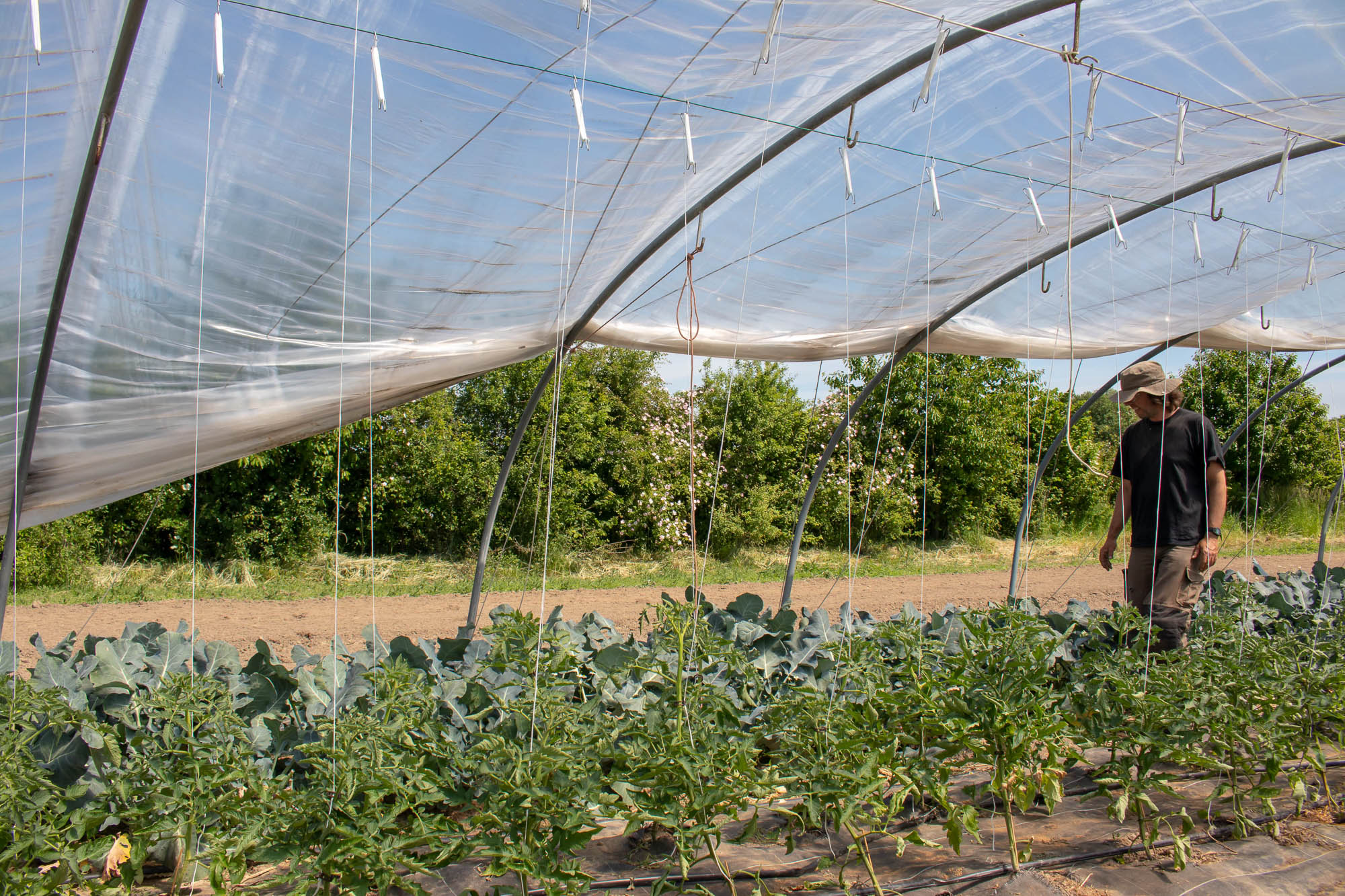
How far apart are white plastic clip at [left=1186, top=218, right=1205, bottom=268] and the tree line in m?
4.09

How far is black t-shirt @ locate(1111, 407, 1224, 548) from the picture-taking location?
3.47 metres

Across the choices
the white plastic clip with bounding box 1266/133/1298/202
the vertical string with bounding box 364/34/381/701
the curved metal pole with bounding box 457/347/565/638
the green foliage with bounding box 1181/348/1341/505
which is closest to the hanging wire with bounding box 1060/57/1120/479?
the white plastic clip with bounding box 1266/133/1298/202

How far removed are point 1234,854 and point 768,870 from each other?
137cm

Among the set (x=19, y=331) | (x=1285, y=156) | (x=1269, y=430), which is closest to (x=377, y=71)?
(x=19, y=331)

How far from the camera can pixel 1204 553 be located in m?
3.45

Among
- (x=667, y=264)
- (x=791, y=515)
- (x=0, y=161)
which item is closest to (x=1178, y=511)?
(x=667, y=264)

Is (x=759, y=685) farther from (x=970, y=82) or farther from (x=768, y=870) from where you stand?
(x=970, y=82)

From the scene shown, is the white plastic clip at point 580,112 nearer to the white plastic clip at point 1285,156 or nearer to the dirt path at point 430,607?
the white plastic clip at point 1285,156

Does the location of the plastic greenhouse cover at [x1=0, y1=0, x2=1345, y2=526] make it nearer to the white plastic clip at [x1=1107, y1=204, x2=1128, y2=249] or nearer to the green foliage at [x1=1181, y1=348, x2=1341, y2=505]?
the white plastic clip at [x1=1107, y1=204, x2=1128, y2=249]

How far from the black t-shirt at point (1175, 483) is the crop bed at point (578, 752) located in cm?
62

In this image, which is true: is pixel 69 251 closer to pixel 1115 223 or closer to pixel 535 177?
pixel 535 177

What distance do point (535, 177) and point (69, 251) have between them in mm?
1488

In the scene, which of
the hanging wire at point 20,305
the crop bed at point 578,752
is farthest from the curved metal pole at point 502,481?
the hanging wire at point 20,305

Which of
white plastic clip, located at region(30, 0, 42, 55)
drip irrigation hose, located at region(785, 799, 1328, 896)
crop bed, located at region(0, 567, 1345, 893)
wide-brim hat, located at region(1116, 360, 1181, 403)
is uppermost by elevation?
white plastic clip, located at region(30, 0, 42, 55)
